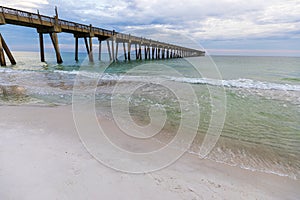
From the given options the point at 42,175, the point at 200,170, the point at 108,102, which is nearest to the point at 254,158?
the point at 200,170

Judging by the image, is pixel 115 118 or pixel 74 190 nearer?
pixel 74 190

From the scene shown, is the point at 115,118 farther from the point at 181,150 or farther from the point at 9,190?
the point at 9,190

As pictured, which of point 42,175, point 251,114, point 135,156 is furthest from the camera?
point 251,114

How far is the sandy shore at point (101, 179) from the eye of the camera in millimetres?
1957

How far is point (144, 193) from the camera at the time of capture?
2.00 meters

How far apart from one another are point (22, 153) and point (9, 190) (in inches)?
32.4

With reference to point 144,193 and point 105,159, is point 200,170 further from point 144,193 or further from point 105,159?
point 105,159

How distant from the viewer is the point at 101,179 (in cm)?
217

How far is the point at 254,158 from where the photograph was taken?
3014 mm

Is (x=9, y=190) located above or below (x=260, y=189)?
above

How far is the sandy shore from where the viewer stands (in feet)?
6.42

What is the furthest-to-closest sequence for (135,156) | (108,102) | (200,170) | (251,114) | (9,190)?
(108,102), (251,114), (135,156), (200,170), (9,190)

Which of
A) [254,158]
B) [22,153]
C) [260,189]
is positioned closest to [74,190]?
[22,153]

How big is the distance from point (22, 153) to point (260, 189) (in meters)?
3.18
